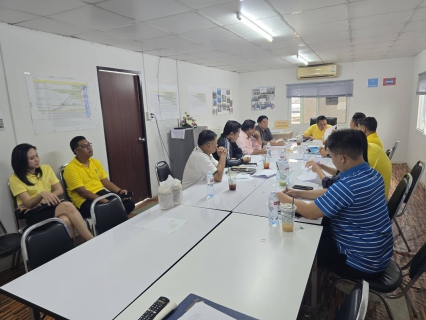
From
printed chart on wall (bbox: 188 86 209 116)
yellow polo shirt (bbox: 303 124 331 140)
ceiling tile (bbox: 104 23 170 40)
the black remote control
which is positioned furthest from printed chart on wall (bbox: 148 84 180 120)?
the black remote control

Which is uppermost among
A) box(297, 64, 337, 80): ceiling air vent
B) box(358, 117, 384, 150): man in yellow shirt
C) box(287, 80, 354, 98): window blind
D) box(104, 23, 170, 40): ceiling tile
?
box(104, 23, 170, 40): ceiling tile

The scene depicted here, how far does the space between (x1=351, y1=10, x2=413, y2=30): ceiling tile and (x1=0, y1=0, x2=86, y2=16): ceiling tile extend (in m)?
2.94

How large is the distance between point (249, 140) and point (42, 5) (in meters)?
3.34

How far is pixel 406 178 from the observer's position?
2236 millimetres

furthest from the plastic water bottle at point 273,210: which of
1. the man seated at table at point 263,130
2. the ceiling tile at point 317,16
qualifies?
the man seated at table at point 263,130

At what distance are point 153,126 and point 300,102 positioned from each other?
174 inches

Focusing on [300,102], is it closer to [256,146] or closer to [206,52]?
[256,146]

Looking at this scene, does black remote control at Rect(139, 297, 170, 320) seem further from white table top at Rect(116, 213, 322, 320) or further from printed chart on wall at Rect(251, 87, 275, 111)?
printed chart on wall at Rect(251, 87, 275, 111)

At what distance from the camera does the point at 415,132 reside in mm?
5570

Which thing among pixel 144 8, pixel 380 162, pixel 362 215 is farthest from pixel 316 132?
pixel 362 215

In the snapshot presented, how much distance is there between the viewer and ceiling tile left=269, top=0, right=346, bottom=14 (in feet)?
8.27

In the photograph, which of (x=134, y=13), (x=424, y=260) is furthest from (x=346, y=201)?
(x=134, y=13)

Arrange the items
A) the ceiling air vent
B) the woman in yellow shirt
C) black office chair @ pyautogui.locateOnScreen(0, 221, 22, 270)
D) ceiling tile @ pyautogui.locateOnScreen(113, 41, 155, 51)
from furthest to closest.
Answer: the ceiling air vent < ceiling tile @ pyautogui.locateOnScreen(113, 41, 155, 51) < the woman in yellow shirt < black office chair @ pyautogui.locateOnScreen(0, 221, 22, 270)

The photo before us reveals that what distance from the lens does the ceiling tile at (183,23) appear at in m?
2.77
